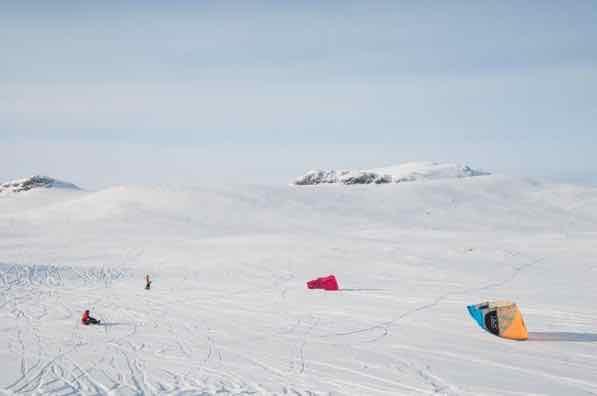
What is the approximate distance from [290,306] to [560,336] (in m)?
8.51

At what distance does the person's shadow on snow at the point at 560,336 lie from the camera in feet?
45.9

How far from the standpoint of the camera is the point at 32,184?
10044cm

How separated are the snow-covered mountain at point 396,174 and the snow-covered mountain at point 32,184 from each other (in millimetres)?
46039

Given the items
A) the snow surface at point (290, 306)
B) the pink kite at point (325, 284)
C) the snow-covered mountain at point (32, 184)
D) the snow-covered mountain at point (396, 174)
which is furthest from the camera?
the snow-covered mountain at point (396, 174)

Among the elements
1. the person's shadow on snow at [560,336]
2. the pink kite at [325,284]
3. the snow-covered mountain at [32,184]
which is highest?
the snow-covered mountain at [32,184]

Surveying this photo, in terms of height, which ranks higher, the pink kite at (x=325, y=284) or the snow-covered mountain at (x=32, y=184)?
the snow-covered mountain at (x=32, y=184)

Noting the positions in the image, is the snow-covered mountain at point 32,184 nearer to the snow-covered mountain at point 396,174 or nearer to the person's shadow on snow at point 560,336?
the snow-covered mountain at point 396,174

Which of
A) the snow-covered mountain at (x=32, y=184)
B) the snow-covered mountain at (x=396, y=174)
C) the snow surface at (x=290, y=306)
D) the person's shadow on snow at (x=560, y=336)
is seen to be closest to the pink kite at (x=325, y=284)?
the snow surface at (x=290, y=306)

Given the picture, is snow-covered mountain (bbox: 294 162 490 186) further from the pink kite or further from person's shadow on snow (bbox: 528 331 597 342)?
person's shadow on snow (bbox: 528 331 597 342)

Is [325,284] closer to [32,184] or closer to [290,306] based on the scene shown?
[290,306]

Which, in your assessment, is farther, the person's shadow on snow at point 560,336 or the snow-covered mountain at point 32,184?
the snow-covered mountain at point 32,184

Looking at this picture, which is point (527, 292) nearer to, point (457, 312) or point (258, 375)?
point (457, 312)

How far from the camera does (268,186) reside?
69500 millimetres

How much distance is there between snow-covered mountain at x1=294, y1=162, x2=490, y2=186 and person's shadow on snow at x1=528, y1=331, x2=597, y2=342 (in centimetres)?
8618
